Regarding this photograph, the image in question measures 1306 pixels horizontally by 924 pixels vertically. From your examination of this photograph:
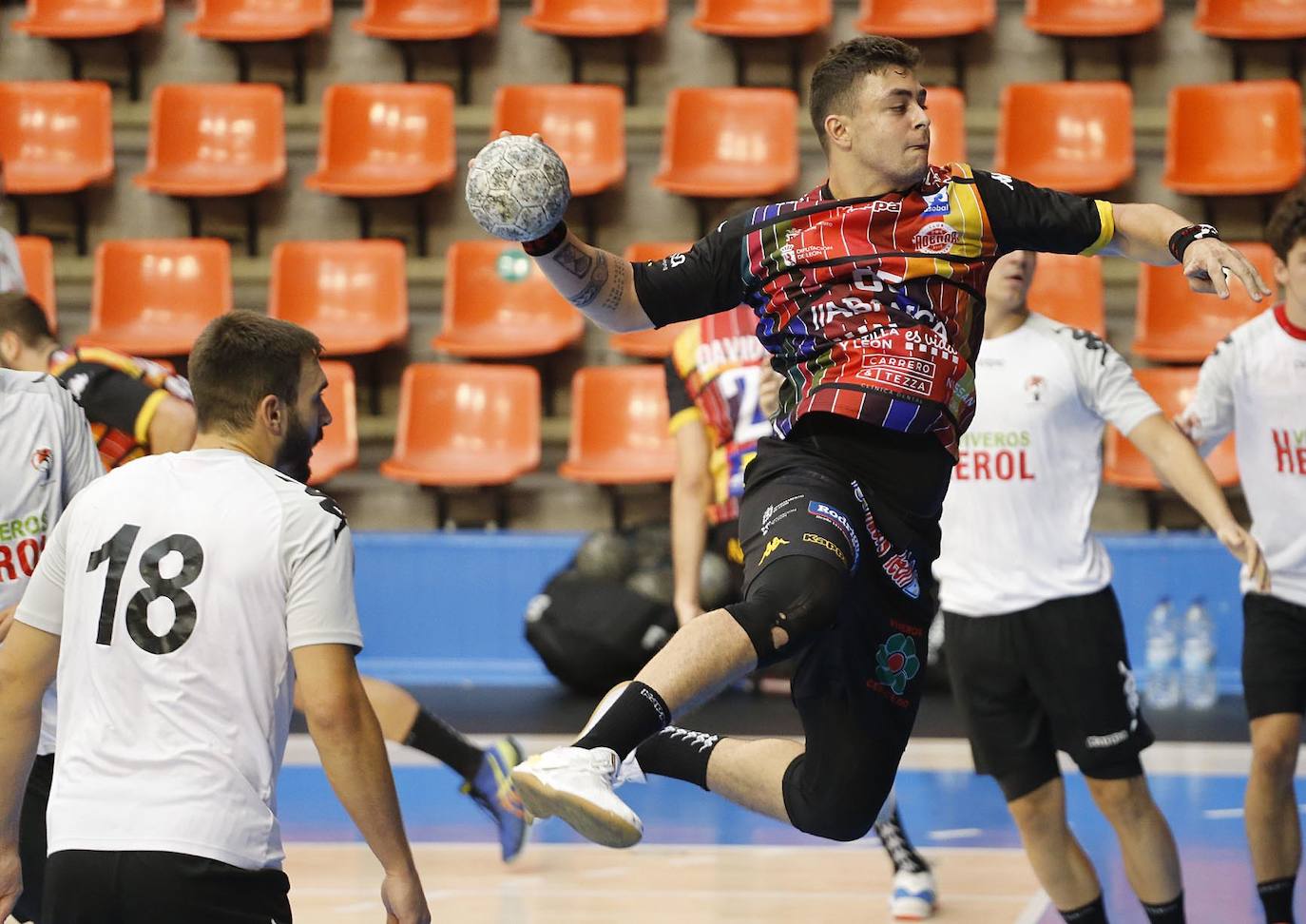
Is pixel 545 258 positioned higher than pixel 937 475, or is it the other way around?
pixel 545 258

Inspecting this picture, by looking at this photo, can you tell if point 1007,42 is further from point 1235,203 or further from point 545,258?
point 545,258

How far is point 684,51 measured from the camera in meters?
11.1

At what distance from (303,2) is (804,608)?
8937mm

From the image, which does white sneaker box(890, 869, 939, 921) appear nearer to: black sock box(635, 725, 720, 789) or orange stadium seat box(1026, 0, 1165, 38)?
black sock box(635, 725, 720, 789)

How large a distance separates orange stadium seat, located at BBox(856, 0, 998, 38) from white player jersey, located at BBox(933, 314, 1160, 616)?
18.8 ft

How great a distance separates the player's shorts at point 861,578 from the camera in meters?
3.77

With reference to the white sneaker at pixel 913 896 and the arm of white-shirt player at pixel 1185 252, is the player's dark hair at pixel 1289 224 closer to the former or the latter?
the arm of white-shirt player at pixel 1185 252

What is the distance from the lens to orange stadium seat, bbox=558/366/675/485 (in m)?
9.43

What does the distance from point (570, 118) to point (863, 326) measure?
7024 millimetres

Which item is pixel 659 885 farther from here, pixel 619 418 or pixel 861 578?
pixel 619 418

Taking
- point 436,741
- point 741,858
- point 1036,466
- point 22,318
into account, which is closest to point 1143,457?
point 741,858

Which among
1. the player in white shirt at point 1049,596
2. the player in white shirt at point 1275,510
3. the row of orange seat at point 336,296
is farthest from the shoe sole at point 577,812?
the row of orange seat at point 336,296

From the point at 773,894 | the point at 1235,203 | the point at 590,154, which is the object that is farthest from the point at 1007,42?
the point at 773,894

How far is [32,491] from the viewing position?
4.07 meters
